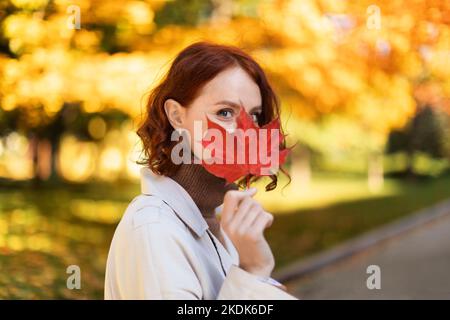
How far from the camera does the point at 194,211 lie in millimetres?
1342

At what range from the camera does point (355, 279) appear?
7.37m

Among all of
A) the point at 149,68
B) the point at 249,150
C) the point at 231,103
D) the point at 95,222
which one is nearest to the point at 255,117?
the point at 231,103

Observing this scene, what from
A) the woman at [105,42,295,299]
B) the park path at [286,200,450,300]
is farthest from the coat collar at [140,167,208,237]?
the park path at [286,200,450,300]

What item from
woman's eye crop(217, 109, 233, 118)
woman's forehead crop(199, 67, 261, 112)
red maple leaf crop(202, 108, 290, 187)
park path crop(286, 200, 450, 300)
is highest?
park path crop(286, 200, 450, 300)

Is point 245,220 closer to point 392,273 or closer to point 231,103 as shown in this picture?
point 231,103

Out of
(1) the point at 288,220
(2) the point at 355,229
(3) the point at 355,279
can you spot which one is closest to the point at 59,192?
(1) the point at 288,220

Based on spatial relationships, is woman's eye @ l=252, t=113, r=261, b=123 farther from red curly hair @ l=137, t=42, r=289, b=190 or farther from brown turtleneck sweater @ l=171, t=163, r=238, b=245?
brown turtleneck sweater @ l=171, t=163, r=238, b=245

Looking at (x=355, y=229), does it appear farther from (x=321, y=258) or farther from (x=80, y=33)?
(x=80, y=33)

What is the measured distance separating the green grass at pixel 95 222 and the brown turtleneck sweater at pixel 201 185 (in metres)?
4.20

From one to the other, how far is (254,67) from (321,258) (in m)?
7.24

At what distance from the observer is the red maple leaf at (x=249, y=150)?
121 centimetres

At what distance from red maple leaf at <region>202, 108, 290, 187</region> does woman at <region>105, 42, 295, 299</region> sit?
5cm

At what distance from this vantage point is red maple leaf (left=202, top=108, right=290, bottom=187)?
1.21 m
